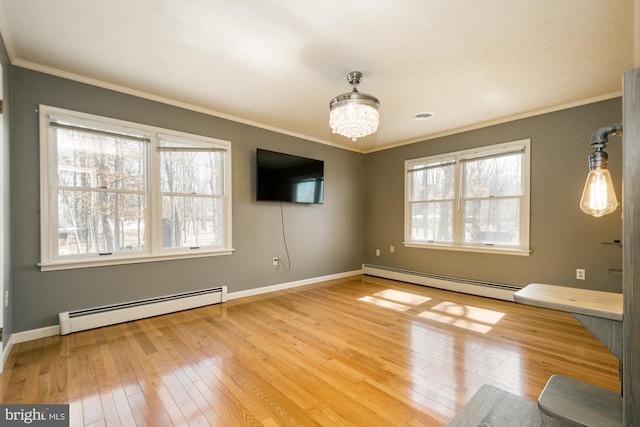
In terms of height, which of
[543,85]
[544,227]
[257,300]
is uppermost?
[543,85]

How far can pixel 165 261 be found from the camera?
3.34m

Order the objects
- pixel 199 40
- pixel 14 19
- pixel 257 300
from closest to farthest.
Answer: pixel 14 19
pixel 199 40
pixel 257 300

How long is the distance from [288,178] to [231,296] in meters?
1.86

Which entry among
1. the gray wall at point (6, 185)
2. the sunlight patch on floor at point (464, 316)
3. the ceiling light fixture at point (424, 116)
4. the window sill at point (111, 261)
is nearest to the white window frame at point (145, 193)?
the window sill at point (111, 261)

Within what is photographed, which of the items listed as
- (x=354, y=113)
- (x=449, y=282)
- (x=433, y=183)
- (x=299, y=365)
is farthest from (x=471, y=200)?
(x=299, y=365)

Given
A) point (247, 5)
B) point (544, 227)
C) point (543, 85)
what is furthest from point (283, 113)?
point (544, 227)

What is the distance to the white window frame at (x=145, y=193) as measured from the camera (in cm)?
263

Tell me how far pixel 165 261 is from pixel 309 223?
87.3 inches

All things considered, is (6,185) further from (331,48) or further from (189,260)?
(331,48)

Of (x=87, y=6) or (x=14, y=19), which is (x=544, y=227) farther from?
(x=14, y=19)

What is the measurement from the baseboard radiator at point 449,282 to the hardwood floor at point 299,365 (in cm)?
48

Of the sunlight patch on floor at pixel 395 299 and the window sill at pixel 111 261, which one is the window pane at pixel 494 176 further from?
the window sill at pixel 111 261

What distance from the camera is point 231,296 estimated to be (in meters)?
3.87

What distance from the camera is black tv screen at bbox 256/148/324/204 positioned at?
409 centimetres
